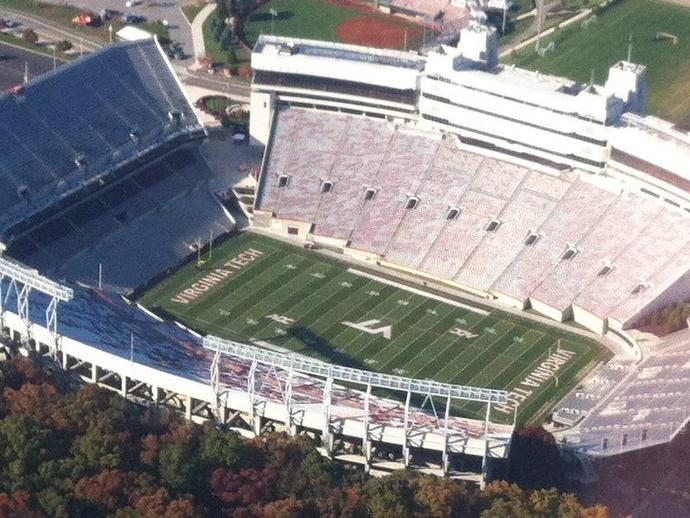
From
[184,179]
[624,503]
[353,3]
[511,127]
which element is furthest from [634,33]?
[624,503]

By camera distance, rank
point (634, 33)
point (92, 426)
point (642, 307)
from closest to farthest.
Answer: point (92, 426) → point (642, 307) → point (634, 33)

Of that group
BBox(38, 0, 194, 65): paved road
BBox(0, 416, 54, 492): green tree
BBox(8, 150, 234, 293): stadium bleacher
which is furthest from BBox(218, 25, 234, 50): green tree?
BBox(0, 416, 54, 492): green tree

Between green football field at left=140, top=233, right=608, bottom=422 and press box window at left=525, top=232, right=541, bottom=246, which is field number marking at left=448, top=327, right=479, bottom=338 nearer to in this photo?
green football field at left=140, top=233, right=608, bottom=422

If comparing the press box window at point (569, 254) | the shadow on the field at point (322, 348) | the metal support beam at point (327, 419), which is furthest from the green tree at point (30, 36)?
the metal support beam at point (327, 419)

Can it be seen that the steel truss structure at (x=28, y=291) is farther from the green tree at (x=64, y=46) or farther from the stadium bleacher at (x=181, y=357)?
the green tree at (x=64, y=46)

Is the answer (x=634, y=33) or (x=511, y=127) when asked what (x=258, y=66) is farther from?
(x=634, y=33)

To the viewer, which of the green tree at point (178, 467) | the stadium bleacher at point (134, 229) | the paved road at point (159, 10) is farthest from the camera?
the paved road at point (159, 10)

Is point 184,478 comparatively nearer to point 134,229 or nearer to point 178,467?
point 178,467

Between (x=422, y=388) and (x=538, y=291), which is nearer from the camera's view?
(x=422, y=388)
